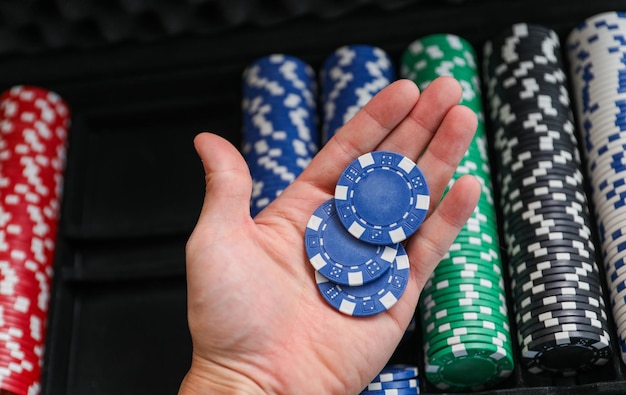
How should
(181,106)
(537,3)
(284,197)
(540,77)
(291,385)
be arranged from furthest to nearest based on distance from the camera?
(181,106)
(537,3)
(540,77)
(284,197)
(291,385)

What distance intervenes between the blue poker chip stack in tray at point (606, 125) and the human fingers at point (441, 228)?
68cm

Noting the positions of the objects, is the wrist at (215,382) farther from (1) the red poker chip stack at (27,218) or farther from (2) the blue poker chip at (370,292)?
(1) the red poker chip stack at (27,218)

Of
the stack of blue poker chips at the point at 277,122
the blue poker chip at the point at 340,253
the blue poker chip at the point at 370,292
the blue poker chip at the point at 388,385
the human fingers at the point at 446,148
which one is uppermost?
the stack of blue poker chips at the point at 277,122

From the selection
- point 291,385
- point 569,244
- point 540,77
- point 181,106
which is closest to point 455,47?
point 540,77

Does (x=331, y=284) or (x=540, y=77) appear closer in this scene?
(x=331, y=284)

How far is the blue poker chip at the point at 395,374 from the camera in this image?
2.92 m

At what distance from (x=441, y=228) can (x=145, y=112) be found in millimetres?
1669

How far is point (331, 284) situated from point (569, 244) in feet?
2.92

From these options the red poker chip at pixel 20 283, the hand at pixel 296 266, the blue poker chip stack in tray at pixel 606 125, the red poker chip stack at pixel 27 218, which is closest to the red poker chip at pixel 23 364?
the red poker chip stack at pixel 27 218

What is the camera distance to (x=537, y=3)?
3.63 m

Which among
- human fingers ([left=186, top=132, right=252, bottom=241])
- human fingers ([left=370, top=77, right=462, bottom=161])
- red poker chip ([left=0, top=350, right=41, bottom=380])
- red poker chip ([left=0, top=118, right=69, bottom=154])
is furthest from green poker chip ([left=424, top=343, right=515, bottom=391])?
red poker chip ([left=0, top=118, right=69, bottom=154])

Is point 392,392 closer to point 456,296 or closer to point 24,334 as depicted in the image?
point 456,296

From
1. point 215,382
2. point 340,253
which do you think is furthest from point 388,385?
point 215,382

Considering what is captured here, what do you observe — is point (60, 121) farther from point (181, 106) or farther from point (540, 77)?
point (540, 77)
